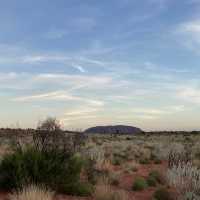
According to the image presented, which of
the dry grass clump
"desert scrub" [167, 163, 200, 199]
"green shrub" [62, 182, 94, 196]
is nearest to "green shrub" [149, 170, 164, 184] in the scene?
"desert scrub" [167, 163, 200, 199]

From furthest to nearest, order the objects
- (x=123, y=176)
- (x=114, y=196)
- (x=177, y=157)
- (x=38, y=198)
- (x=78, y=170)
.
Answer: (x=177, y=157) → (x=123, y=176) → (x=78, y=170) → (x=114, y=196) → (x=38, y=198)

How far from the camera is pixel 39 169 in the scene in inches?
456

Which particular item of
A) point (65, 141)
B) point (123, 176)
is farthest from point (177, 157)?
point (65, 141)

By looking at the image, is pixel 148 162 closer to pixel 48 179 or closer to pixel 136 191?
pixel 136 191

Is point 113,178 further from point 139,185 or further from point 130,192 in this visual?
point 130,192

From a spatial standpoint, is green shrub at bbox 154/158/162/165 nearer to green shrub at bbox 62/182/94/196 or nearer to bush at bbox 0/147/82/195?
bush at bbox 0/147/82/195

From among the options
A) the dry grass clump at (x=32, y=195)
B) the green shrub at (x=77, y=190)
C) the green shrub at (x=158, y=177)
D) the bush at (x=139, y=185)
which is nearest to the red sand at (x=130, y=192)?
the bush at (x=139, y=185)

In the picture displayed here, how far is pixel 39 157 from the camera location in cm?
1188

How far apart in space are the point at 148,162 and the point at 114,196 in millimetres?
12317

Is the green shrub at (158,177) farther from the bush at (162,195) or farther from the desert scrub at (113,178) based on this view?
the bush at (162,195)

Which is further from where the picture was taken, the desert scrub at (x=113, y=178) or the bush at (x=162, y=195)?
the desert scrub at (x=113, y=178)

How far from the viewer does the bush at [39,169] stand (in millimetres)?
11117

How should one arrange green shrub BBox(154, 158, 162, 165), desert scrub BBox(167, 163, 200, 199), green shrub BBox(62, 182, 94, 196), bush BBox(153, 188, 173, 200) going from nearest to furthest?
desert scrub BBox(167, 163, 200, 199), green shrub BBox(62, 182, 94, 196), bush BBox(153, 188, 173, 200), green shrub BBox(154, 158, 162, 165)

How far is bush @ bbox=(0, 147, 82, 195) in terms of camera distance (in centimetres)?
1112
